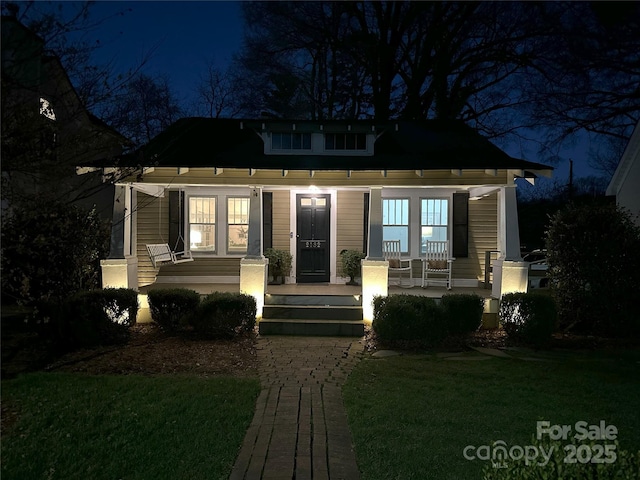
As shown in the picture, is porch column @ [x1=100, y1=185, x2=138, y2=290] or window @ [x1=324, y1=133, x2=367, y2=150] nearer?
porch column @ [x1=100, y1=185, x2=138, y2=290]

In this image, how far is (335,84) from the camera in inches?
932

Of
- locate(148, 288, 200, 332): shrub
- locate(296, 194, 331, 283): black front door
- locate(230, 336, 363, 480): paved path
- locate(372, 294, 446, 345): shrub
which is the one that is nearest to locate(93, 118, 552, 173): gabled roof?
locate(296, 194, 331, 283): black front door

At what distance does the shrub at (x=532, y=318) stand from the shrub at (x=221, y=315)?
4.86m

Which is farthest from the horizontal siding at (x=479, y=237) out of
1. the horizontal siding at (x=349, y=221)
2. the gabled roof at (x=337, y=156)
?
the horizontal siding at (x=349, y=221)

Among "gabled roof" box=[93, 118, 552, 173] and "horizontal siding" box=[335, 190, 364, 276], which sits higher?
"gabled roof" box=[93, 118, 552, 173]

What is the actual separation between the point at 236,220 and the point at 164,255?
2.14 m

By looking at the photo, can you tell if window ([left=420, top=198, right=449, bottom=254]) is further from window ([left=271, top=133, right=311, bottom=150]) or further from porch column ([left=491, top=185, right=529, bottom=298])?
window ([left=271, top=133, right=311, bottom=150])

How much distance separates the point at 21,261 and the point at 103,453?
27.3 feet

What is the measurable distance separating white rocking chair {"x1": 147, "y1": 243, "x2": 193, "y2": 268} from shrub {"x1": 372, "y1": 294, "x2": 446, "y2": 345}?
5215 millimetres

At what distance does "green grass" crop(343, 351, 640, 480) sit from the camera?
4.00m

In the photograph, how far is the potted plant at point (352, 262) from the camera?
1159 cm

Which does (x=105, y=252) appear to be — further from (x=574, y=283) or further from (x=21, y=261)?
(x=574, y=283)

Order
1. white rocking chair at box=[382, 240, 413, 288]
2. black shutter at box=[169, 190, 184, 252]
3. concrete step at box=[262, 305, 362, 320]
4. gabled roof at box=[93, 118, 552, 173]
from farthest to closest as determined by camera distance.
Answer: black shutter at box=[169, 190, 184, 252] → white rocking chair at box=[382, 240, 413, 288] → gabled roof at box=[93, 118, 552, 173] → concrete step at box=[262, 305, 362, 320]

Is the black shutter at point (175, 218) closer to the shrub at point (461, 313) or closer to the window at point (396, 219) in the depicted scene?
the window at point (396, 219)
